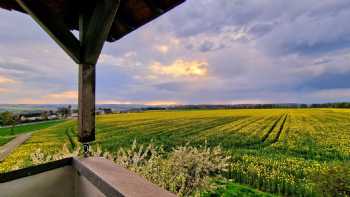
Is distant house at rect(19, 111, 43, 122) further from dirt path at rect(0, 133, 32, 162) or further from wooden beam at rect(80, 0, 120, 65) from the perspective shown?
wooden beam at rect(80, 0, 120, 65)

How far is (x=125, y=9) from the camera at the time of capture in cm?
244

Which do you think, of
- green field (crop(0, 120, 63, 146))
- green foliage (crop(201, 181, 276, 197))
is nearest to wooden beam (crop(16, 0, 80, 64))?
green foliage (crop(201, 181, 276, 197))

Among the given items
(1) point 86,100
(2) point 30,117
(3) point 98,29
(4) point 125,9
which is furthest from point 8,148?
(2) point 30,117

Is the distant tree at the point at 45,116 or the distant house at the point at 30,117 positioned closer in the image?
the distant house at the point at 30,117

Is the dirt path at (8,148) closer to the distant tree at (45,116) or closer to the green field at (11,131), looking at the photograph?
the green field at (11,131)

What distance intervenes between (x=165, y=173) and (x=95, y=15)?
Result: 556 cm

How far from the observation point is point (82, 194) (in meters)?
1.95

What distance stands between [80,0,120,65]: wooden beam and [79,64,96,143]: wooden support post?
10 cm

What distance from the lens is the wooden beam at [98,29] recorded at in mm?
1769

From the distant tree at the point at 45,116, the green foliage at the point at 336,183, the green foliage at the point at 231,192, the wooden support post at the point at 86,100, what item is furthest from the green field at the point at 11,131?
the green foliage at the point at 336,183

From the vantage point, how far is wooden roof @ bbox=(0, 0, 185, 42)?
7.19ft

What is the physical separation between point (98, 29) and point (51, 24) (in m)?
0.42

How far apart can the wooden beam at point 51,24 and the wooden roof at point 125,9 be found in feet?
0.57

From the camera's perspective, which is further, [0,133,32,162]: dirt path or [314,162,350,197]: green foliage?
[0,133,32,162]: dirt path
